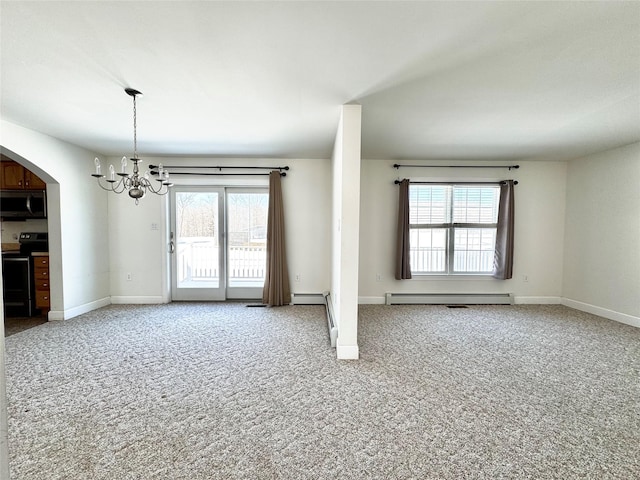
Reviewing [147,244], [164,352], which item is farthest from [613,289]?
[147,244]

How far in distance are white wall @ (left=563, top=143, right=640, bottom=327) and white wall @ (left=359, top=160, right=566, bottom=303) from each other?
0.22 m

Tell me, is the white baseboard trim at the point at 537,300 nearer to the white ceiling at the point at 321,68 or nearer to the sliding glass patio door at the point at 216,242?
the white ceiling at the point at 321,68

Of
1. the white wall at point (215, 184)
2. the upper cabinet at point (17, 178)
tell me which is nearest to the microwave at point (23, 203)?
the upper cabinet at point (17, 178)

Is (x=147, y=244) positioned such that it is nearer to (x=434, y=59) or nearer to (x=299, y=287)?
(x=299, y=287)

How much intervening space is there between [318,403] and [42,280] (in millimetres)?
4353

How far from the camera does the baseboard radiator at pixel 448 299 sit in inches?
199

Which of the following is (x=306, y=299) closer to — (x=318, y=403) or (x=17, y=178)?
(x=318, y=403)

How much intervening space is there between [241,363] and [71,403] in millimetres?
1253

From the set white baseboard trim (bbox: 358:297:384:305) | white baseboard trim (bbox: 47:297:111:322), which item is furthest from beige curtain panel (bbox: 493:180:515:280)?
white baseboard trim (bbox: 47:297:111:322)

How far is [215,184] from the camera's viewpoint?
5.07 m

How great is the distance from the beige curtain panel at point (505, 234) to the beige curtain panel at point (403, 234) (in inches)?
58.9

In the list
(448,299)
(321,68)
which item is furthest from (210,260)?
(448,299)

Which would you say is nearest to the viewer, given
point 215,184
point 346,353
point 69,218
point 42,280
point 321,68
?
point 321,68

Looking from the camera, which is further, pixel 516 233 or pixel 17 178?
pixel 516 233
